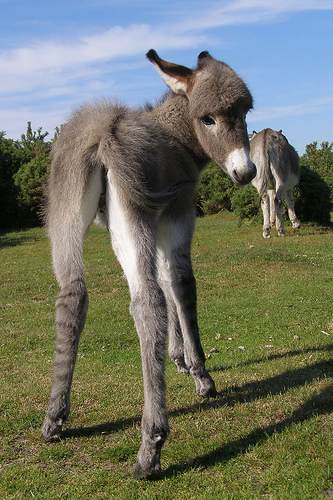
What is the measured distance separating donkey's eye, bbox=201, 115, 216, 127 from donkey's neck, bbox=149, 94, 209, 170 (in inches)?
7.8

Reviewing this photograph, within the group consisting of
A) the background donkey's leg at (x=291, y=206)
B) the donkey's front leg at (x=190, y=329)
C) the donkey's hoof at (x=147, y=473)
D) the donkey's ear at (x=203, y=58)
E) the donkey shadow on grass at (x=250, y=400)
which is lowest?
the donkey shadow on grass at (x=250, y=400)

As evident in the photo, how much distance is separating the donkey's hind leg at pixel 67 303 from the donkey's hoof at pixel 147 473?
0.82 metres

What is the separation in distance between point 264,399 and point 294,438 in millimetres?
813

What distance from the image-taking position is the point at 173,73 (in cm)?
436

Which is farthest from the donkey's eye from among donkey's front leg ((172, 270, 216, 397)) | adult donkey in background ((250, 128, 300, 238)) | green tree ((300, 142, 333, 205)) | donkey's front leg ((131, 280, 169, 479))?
green tree ((300, 142, 333, 205))

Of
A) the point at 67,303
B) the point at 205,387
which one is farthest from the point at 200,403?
the point at 67,303

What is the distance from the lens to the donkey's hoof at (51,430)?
11.9 ft

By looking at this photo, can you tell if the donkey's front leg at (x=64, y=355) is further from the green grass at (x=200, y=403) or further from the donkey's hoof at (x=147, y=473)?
the donkey's hoof at (x=147, y=473)

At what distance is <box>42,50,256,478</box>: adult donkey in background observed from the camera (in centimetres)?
331

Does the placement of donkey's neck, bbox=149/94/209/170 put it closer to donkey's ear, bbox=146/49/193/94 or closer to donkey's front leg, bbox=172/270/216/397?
donkey's ear, bbox=146/49/193/94

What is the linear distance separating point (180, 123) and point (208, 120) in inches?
12.9

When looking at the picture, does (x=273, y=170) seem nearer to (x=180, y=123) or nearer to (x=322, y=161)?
(x=180, y=123)

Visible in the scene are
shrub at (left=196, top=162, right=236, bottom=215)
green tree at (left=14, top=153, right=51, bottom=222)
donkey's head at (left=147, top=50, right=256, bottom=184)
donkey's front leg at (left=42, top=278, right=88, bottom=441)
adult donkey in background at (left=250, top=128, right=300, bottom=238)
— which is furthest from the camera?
shrub at (left=196, top=162, right=236, bottom=215)

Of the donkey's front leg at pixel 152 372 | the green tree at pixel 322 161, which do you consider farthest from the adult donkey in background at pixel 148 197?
the green tree at pixel 322 161
